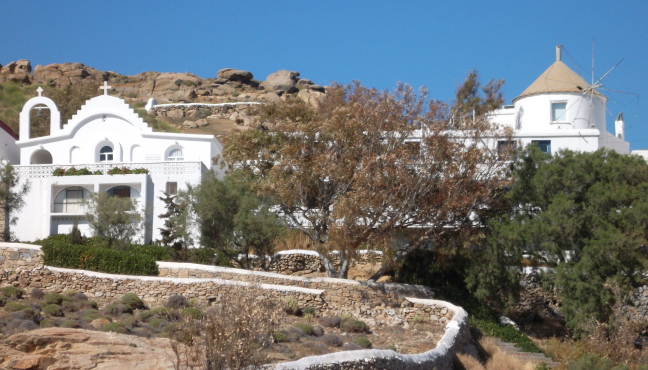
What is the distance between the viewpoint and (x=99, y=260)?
2595 cm

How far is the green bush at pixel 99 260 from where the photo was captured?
84.4 ft

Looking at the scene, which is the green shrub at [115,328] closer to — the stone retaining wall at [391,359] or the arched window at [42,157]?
the stone retaining wall at [391,359]

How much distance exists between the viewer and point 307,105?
28.5 m

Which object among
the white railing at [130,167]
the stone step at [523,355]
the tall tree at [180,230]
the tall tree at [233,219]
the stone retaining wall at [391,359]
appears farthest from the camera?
the white railing at [130,167]

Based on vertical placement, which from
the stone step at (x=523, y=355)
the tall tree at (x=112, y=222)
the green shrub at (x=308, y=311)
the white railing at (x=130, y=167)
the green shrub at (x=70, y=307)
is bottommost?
the stone step at (x=523, y=355)

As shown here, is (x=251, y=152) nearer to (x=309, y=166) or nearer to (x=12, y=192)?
(x=309, y=166)

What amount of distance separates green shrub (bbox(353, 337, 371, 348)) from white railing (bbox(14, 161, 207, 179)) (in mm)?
16008

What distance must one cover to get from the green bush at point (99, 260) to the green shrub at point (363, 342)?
29.2ft

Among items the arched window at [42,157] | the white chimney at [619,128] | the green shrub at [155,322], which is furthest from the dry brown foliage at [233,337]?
the white chimney at [619,128]

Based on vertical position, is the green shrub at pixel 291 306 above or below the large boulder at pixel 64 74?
below

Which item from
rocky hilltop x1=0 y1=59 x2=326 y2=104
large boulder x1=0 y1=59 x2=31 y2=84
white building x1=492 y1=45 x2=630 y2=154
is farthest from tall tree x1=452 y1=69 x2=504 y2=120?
large boulder x1=0 y1=59 x2=31 y2=84

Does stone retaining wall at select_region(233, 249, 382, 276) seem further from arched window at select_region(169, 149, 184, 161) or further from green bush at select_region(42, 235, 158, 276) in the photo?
arched window at select_region(169, 149, 184, 161)

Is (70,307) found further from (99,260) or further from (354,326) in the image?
(354,326)

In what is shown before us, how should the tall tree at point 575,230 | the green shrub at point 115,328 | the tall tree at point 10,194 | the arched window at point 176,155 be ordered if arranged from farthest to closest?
the arched window at point 176,155
the tall tree at point 10,194
the tall tree at point 575,230
the green shrub at point 115,328
